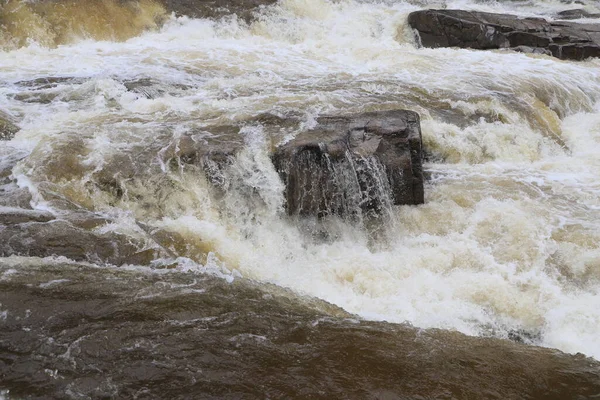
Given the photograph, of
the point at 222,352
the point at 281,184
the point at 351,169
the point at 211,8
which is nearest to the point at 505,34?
the point at 211,8

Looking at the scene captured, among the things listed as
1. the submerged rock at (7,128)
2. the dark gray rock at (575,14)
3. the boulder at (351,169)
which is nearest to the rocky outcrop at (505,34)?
the dark gray rock at (575,14)

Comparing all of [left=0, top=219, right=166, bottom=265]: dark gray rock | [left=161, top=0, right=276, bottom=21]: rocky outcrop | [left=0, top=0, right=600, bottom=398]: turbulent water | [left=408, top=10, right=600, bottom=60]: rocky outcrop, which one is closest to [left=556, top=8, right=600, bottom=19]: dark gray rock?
Answer: [left=408, top=10, right=600, bottom=60]: rocky outcrop

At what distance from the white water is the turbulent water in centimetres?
2

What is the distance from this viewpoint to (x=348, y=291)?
500 cm

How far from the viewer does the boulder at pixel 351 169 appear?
19.2 feet

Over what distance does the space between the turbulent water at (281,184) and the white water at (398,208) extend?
0.07 feet

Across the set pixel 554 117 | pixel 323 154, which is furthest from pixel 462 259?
pixel 554 117

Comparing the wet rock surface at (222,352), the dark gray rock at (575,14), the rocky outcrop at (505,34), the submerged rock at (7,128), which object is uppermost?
the dark gray rock at (575,14)

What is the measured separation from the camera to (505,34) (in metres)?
12.4

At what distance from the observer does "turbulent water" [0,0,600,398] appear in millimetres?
4770

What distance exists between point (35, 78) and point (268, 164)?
→ 5126 millimetres

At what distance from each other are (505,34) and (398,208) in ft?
27.4

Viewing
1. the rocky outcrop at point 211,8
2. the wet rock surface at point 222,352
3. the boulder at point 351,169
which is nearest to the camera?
the wet rock surface at point 222,352

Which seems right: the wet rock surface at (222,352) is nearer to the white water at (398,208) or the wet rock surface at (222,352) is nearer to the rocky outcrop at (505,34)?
the white water at (398,208)
